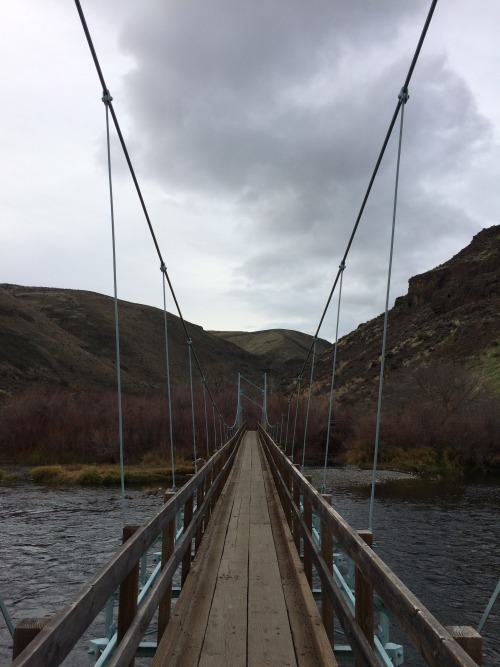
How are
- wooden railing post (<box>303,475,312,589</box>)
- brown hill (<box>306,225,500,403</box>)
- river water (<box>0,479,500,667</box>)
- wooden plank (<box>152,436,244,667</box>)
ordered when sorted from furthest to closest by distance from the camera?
1. brown hill (<box>306,225,500,403</box>)
2. river water (<box>0,479,500,667</box>)
3. wooden railing post (<box>303,475,312,589</box>)
4. wooden plank (<box>152,436,244,667</box>)

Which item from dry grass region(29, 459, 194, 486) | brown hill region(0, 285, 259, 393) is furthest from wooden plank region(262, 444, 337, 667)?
brown hill region(0, 285, 259, 393)

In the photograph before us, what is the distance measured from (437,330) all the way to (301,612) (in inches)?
2572

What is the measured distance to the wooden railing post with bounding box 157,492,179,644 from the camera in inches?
142

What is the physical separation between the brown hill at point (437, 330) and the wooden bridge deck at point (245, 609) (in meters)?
41.2

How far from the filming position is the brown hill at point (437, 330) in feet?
178

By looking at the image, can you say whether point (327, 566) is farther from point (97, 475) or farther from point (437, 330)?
point (437, 330)

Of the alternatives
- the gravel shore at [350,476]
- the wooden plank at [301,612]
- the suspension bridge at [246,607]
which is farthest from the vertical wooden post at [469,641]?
the gravel shore at [350,476]

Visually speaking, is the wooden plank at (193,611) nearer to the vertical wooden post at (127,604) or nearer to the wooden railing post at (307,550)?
the vertical wooden post at (127,604)

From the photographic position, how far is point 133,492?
2305 cm

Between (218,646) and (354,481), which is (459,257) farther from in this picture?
(218,646)

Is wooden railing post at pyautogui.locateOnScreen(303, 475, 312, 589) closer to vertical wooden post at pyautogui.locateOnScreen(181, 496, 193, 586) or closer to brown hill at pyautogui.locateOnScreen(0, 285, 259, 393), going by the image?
vertical wooden post at pyautogui.locateOnScreen(181, 496, 193, 586)

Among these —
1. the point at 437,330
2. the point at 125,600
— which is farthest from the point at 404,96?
the point at 437,330

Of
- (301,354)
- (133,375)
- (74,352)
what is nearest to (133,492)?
(74,352)

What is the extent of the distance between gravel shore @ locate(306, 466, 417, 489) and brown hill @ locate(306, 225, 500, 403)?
741 inches
